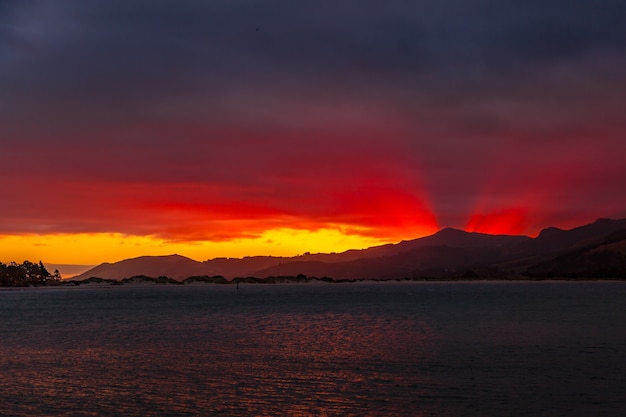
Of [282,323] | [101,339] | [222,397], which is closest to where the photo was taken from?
[222,397]

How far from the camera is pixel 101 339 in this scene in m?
72.5

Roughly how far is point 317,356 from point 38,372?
23492 millimetres

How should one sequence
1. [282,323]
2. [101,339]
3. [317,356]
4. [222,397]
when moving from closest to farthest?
[222,397], [317,356], [101,339], [282,323]

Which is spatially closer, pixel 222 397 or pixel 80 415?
pixel 80 415

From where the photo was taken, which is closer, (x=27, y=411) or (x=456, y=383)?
(x=27, y=411)

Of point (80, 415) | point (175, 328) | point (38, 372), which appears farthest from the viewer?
point (175, 328)

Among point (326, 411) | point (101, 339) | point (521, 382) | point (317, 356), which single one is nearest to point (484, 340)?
point (317, 356)

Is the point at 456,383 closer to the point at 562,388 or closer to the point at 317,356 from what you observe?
the point at 562,388

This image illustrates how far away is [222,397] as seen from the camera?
36.6 m

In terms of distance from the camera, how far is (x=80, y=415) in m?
32.4

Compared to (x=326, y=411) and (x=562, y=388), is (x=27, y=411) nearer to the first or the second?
(x=326, y=411)

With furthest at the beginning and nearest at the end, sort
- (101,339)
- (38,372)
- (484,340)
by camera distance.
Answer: (101,339) → (484,340) → (38,372)

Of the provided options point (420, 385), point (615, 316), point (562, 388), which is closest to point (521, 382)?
point (562, 388)

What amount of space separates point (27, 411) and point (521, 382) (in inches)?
1216
